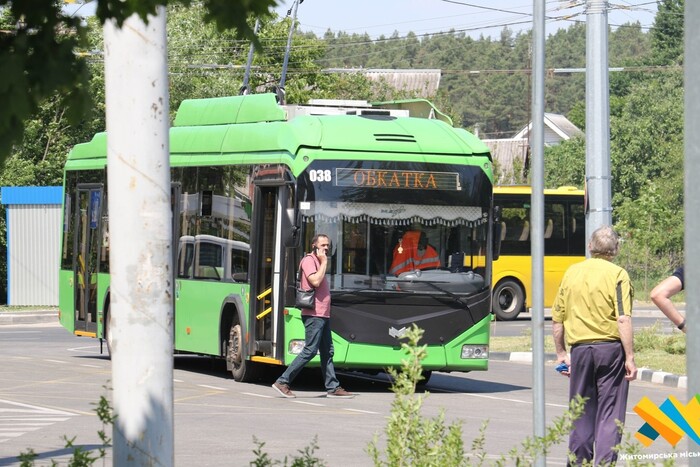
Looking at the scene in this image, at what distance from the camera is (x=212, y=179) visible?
1786 cm

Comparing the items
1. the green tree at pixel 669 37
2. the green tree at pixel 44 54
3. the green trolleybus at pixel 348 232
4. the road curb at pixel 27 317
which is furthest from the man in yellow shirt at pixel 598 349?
the green tree at pixel 669 37

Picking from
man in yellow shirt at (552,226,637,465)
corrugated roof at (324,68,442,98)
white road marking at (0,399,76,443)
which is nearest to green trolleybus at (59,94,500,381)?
white road marking at (0,399,76,443)

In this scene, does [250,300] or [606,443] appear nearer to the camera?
[606,443]

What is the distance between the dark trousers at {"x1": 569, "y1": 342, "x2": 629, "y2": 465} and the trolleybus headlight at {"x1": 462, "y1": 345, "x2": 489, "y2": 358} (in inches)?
270

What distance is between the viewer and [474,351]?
54.2 ft

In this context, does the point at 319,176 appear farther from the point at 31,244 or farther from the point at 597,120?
the point at 31,244

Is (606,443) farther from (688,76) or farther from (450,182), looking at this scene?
(450,182)

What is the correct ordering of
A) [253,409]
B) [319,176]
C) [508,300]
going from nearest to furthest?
1. [253,409]
2. [319,176]
3. [508,300]

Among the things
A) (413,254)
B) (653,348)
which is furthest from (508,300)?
(413,254)

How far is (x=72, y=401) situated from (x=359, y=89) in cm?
5263

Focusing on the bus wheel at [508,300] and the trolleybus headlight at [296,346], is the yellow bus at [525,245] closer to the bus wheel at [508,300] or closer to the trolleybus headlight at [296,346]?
the bus wheel at [508,300]

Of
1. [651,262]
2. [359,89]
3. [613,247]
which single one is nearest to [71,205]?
[613,247]

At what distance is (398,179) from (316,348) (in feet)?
7.65

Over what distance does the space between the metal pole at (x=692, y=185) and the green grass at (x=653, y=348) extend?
13.8 m
